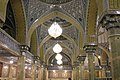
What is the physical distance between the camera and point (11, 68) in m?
14.3

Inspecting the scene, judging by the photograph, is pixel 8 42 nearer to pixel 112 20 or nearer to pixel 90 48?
pixel 90 48

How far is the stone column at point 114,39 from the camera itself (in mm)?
4148

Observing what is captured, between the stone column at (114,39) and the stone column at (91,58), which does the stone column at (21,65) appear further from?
the stone column at (114,39)

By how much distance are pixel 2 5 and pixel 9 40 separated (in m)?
2.40

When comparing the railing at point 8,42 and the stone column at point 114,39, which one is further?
Answer: the railing at point 8,42

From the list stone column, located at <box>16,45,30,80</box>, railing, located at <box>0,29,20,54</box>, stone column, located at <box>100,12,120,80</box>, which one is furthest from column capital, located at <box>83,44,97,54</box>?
stone column, located at <box>100,12,120,80</box>

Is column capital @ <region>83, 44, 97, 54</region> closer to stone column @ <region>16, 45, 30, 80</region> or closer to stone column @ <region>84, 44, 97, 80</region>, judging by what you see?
stone column @ <region>84, 44, 97, 80</region>

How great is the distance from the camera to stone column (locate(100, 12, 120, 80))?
4.15m

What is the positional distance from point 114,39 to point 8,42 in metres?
4.75

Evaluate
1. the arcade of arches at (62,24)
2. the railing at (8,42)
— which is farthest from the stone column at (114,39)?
the railing at (8,42)

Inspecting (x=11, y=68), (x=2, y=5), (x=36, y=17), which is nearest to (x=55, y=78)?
(x=11, y=68)

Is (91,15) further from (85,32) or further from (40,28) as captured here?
(40,28)

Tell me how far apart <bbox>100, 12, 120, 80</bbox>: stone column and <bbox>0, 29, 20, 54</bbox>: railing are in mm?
3972

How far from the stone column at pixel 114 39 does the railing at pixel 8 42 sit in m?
3.97
